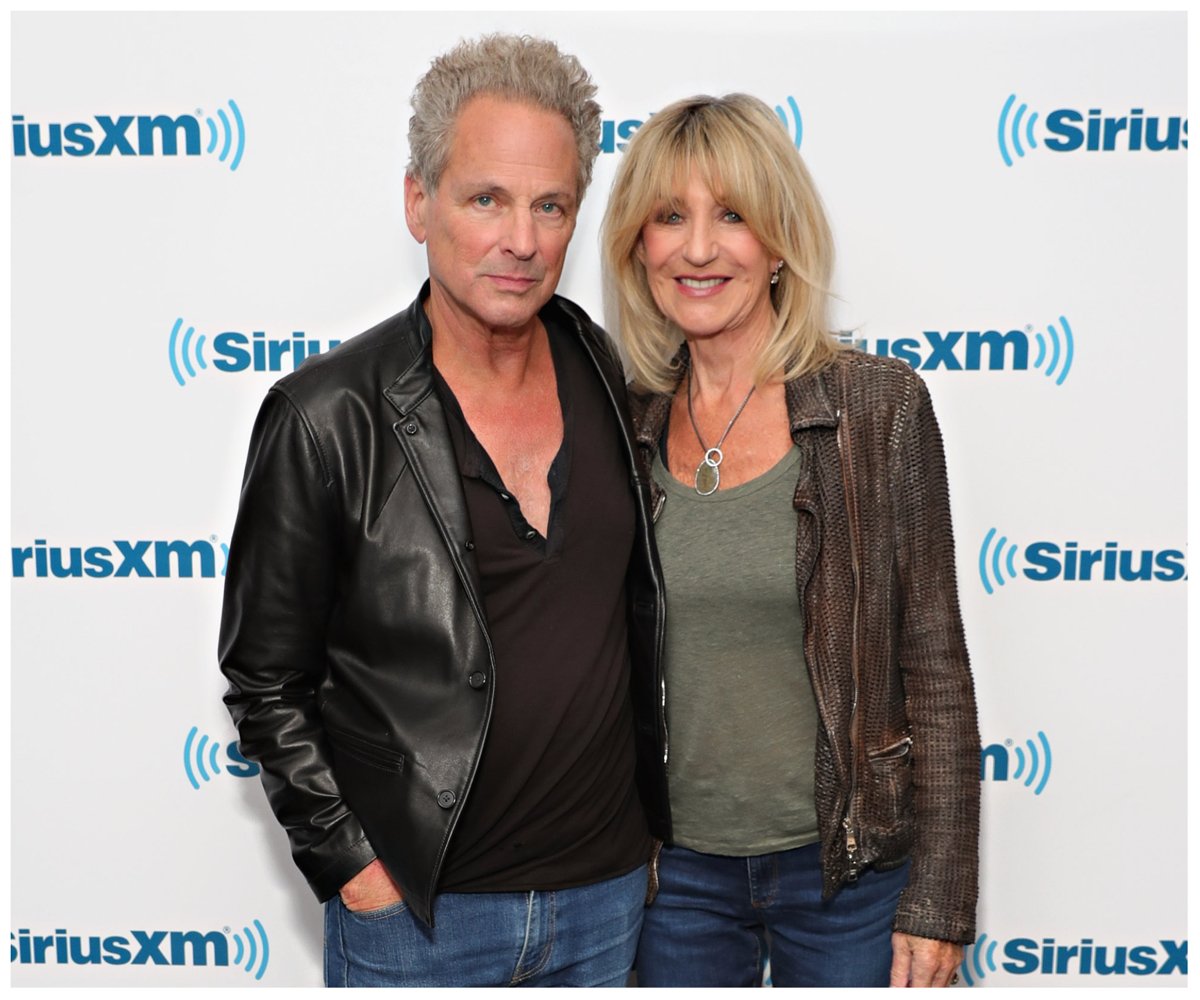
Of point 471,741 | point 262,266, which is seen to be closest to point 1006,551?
point 471,741

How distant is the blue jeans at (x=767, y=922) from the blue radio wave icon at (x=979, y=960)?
89cm

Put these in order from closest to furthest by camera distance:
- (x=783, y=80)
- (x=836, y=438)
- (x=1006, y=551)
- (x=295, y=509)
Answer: (x=295, y=509) → (x=836, y=438) → (x=783, y=80) → (x=1006, y=551)

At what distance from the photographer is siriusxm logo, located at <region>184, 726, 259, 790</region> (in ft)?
8.92

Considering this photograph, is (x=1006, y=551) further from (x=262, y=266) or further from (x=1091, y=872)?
(x=262, y=266)

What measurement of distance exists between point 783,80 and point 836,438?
0.98 metres

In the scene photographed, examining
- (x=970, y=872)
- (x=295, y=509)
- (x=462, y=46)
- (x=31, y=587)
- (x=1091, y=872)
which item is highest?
(x=462, y=46)

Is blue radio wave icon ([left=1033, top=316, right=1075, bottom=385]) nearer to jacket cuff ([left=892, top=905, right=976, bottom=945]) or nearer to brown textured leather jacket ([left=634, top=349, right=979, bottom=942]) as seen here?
brown textured leather jacket ([left=634, top=349, right=979, bottom=942])

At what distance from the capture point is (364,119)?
2467 millimetres

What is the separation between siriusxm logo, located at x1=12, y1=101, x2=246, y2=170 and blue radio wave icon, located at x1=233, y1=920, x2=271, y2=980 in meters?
1.86

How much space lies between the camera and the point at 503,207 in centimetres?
177

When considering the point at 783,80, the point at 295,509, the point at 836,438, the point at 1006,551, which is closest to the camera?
the point at 295,509

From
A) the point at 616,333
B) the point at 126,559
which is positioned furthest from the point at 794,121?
the point at 126,559

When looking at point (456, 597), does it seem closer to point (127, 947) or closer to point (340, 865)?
point (340, 865)

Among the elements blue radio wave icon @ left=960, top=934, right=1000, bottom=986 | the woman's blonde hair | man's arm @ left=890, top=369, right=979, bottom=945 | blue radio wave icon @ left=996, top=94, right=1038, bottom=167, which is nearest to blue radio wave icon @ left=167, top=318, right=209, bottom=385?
the woman's blonde hair
